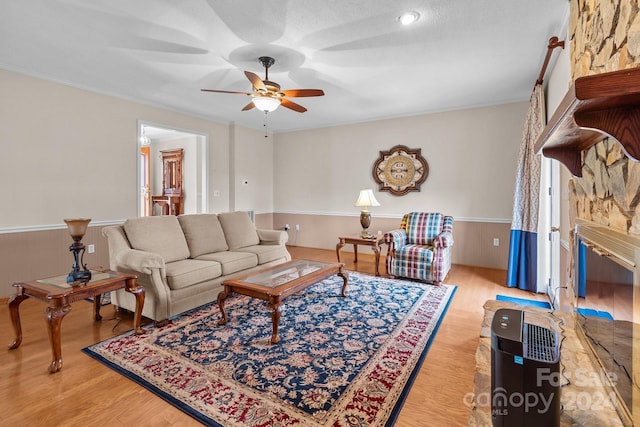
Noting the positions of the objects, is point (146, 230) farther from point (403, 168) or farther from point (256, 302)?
point (403, 168)

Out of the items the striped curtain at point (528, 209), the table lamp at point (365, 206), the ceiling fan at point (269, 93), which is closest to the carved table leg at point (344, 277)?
the table lamp at point (365, 206)

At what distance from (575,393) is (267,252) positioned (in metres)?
3.23

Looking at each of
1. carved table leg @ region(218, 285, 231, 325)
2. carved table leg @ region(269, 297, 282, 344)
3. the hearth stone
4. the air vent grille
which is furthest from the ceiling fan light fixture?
the air vent grille

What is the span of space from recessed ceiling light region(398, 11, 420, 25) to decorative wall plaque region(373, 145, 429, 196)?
2.92 m

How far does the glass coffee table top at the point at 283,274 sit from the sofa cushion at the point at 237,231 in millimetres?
1043

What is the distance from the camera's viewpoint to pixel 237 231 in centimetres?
418

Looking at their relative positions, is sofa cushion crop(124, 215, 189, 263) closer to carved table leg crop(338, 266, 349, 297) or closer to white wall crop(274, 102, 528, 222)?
carved table leg crop(338, 266, 349, 297)

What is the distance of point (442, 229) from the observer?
4.33m

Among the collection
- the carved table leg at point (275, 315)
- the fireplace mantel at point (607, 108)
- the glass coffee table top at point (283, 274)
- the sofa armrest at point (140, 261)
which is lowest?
the carved table leg at point (275, 315)

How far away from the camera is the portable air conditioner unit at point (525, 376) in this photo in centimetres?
93

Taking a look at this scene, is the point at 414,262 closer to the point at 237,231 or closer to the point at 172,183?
the point at 237,231

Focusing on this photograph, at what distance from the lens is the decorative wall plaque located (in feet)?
17.3

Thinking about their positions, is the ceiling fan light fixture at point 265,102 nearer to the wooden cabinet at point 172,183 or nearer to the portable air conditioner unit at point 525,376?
the portable air conditioner unit at point 525,376

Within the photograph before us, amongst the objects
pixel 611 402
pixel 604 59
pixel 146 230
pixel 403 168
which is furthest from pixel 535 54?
pixel 146 230
